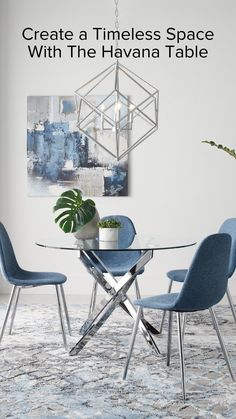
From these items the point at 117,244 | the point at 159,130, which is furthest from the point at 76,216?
the point at 159,130

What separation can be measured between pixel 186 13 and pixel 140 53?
1.99 feet

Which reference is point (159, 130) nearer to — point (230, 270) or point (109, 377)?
point (230, 270)

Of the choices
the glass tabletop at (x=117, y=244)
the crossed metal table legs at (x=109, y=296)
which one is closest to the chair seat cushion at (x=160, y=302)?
the glass tabletop at (x=117, y=244)

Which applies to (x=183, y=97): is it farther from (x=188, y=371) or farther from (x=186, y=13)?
(x=188, y=371)

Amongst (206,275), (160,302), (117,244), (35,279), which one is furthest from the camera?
(35,279)

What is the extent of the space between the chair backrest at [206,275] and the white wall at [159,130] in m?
3.12

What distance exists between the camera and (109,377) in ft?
13.1

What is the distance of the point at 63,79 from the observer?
698 centimetres

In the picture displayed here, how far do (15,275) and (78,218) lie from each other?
625 millimetres

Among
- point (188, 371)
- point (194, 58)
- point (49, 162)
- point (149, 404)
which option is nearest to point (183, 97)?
point (194, 58)

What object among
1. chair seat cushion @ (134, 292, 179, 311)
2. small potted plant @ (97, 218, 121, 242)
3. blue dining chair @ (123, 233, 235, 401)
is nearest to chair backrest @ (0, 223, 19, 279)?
small potted plant @ (97, 218, 121, 242)

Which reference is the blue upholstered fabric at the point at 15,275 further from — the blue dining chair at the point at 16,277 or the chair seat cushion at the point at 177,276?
the chair seat cushion at the point at 177,276

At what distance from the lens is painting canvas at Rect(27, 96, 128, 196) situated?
274 inches

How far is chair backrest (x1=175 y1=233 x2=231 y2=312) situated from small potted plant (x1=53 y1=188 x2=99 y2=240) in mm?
1254
